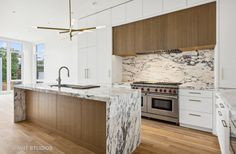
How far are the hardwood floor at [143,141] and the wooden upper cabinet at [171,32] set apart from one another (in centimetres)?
183

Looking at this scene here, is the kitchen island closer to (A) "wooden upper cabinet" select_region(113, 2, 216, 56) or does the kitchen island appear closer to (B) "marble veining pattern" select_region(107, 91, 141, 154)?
(B) "marble veining pattern" select_region(107, 91, 141, 154)

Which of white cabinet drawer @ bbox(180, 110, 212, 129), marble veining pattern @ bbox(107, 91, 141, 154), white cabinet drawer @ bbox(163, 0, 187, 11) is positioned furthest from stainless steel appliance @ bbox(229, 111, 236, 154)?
white cabinet drawer @ bbox(163, 0, 187, 11)

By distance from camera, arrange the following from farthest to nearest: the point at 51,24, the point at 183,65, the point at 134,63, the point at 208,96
Result: the point at 51,24 → the point at 134,63 → the point at 183,65 → the point at 208,96

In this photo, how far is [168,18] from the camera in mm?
3557

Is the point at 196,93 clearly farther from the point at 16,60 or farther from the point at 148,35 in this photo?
the point at 16,60

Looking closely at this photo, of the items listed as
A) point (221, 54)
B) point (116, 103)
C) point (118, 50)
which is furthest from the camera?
point (118, 50)

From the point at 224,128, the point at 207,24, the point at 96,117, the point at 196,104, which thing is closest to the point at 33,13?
the point at 96,117

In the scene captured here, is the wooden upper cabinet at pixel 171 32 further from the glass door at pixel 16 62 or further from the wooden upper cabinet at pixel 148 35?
the glass door at pixel 16 62

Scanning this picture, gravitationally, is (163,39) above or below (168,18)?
below

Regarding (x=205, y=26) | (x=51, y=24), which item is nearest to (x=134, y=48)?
(x=205, y=26)

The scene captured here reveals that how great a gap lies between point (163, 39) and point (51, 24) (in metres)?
4.35

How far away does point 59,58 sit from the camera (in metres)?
8.24

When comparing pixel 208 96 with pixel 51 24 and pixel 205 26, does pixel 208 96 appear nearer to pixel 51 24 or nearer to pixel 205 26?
pixel 205 26

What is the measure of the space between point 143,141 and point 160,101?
1.32 meters
